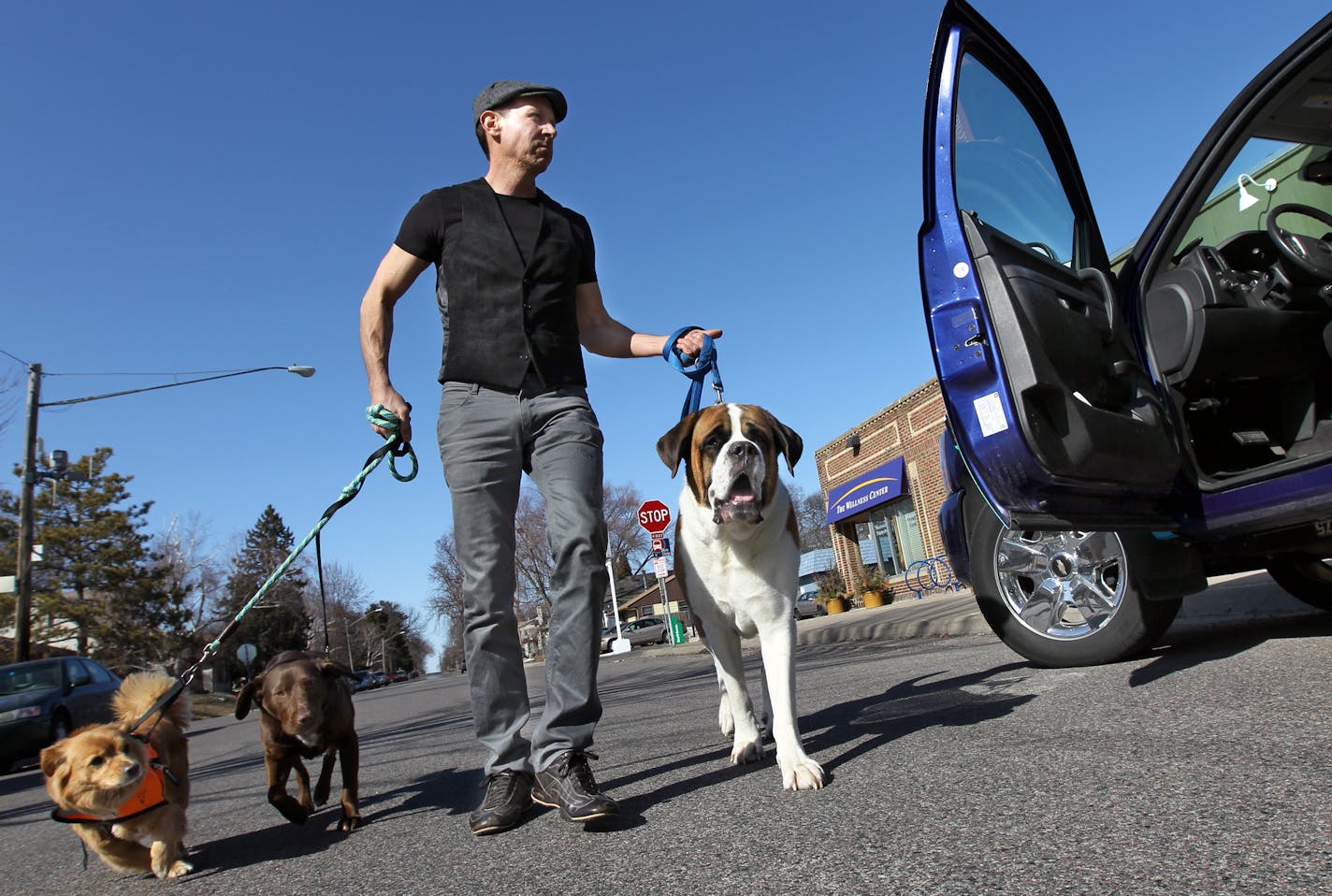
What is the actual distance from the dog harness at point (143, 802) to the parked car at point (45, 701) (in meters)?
8.44

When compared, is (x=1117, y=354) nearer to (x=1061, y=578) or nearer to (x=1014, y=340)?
(x=1014, y=340)

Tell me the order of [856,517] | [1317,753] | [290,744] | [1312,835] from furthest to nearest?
[856,517] < [290,744] < [1317,753] < [1312,835]

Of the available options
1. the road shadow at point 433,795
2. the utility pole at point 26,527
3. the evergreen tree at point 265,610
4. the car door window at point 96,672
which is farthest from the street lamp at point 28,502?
→ the evergreen tree at point 265,610

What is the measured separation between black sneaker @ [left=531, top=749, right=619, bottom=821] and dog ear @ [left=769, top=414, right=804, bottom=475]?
1.41 meters

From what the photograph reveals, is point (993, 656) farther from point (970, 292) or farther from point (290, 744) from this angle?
point (290, 744)

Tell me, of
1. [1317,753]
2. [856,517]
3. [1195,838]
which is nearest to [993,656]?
[1317,753]

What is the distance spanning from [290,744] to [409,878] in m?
1.40

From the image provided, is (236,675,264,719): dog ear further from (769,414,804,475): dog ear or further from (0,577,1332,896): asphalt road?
(769,414,804,475): dog ear

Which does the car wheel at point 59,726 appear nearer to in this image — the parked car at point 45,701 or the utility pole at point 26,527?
the parked car at point 45,701

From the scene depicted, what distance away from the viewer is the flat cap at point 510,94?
3.28 meters

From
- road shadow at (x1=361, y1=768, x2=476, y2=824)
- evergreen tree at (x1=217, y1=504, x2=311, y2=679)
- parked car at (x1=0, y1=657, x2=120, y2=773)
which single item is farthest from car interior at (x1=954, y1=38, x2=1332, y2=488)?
evergreen tree at (x1=217, y1=504, x2=311, y2=679)

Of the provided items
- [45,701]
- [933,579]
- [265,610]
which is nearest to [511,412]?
[45,701]

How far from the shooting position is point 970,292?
3.24 metres

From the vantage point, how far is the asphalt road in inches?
63.9
